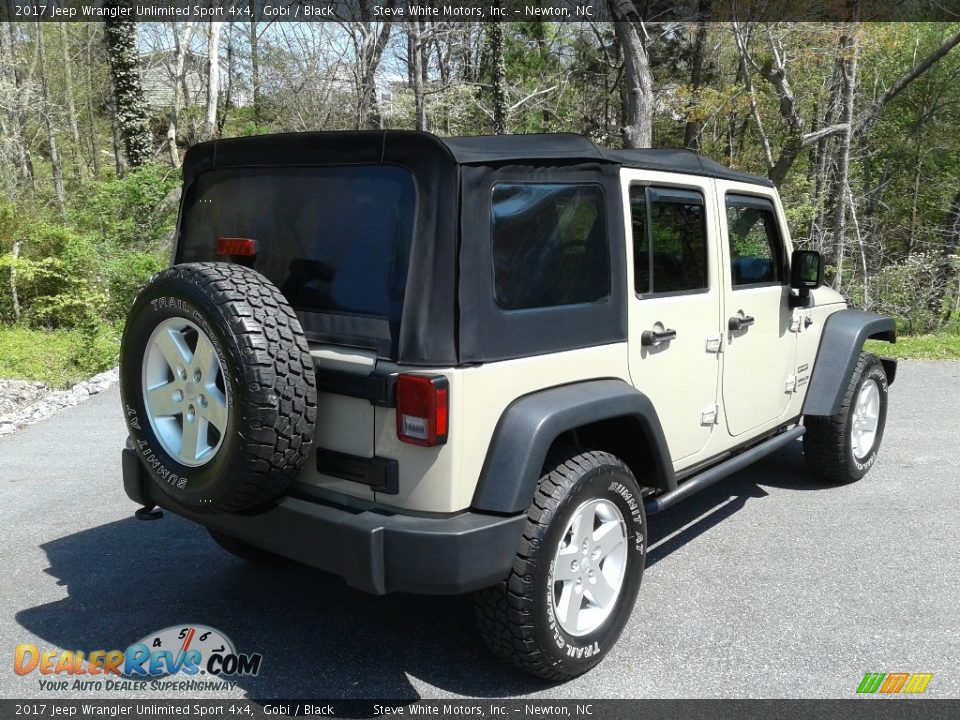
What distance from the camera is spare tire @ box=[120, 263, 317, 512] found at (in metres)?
2.49

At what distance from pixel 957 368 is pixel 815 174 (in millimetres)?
10327

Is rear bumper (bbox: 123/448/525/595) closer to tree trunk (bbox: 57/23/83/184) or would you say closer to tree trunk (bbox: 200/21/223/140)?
tree trunk (bbox: 200/21/223/140)

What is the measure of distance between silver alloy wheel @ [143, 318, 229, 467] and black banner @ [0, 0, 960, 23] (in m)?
11.1

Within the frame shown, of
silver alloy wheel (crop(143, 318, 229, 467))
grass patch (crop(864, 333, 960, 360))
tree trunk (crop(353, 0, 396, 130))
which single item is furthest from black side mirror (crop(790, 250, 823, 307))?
tree trunk (crop(353, 0, 396, 130))

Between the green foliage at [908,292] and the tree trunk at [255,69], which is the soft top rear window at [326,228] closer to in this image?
the green foliage at [908,292]

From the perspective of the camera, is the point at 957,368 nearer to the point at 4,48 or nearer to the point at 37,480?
the point at 37,480

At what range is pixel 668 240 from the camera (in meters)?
3.54

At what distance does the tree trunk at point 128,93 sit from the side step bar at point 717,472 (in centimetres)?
1225

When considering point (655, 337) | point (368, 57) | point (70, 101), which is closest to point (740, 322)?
point (655, 337)

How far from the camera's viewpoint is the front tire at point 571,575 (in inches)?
106

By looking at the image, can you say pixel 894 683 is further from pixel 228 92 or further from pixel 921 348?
pixel 228 92

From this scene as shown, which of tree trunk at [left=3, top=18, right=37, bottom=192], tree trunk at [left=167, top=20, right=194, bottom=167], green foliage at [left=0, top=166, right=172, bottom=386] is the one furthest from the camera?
tree trunk at [left=167, top=20, right=194, bottom=167]

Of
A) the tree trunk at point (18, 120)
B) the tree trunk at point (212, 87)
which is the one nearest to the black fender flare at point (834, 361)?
the tree trunk at point (212, 87)

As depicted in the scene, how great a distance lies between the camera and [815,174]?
1789 centimetres
